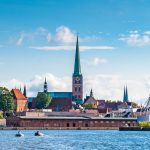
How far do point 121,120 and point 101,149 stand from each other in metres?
104

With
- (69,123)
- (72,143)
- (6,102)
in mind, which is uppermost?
(6,102)

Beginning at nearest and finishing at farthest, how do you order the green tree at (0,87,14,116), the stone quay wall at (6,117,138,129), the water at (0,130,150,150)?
the water at (0,130,150,150) < the stone quay wall at (6,117,138,129) < the green tree at (0,87,14,116)

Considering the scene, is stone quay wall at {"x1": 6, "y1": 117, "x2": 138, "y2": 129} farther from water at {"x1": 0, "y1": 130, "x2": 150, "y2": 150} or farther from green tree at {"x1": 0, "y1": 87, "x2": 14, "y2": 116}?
water at {"x1": 0, "y1": 130, "x2": 150, "y2": 150}

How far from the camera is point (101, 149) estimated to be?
2822 inches

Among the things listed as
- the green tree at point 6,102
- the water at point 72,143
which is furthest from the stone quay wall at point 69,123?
the water at point 72,143

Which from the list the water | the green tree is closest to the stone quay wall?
the green tree

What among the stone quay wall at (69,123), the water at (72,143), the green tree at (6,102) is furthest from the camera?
the green tree at (6,102)

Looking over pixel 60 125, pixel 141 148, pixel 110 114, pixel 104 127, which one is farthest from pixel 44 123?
pixel 141 148

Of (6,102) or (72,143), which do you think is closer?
(72,143)

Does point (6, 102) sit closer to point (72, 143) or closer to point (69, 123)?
point (69, 123)

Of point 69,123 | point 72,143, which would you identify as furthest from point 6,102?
point 72,143

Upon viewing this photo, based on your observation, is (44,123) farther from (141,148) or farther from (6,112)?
(141,148)

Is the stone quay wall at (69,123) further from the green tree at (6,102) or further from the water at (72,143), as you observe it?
the water at (72,143)

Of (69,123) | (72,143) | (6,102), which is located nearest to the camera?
(72,143)
